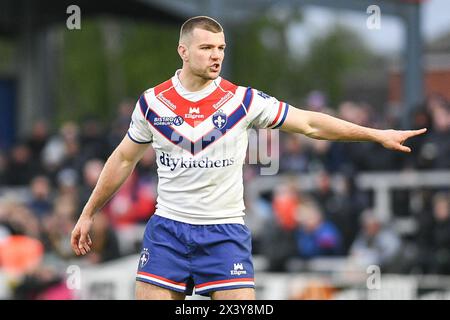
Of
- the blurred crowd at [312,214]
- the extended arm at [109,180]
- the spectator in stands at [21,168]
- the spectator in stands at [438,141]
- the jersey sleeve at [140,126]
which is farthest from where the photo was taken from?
the spectator in stands at [21,168]

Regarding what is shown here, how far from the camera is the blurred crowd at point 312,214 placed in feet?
44.6

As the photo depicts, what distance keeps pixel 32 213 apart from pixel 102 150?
1.39 metres

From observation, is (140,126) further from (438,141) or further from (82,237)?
(438,141)

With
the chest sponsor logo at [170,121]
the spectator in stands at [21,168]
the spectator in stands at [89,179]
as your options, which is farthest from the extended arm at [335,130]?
the spectator in stands at [21,168]

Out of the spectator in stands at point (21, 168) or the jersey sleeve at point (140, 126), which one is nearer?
the jersey sleeve at point (140, 126)

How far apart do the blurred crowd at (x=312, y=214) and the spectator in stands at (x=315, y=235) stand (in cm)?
1

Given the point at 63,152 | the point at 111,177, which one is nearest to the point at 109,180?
the point at 111,177

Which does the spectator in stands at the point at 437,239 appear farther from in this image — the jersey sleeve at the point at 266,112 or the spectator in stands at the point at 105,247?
the jersey sleeve at the point at 266,112

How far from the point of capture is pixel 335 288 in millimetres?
13648

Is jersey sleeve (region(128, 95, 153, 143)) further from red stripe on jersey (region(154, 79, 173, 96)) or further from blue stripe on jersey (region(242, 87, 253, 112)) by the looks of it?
blue stripe on jersey (region(242, 87, 253, 112))

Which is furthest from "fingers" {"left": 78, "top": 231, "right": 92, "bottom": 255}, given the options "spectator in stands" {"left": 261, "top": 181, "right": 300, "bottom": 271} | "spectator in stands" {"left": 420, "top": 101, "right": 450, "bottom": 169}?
"spectator in stands" {"left": 261, "top": 181, "right": 300, "bottom": 271}

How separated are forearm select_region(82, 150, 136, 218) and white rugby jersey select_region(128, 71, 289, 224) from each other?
340 millimetres

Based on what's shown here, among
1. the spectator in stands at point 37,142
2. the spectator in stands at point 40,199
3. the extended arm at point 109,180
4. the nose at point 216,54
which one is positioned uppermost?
the spectator in stands at point 37,142

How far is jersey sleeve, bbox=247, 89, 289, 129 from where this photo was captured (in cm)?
698
